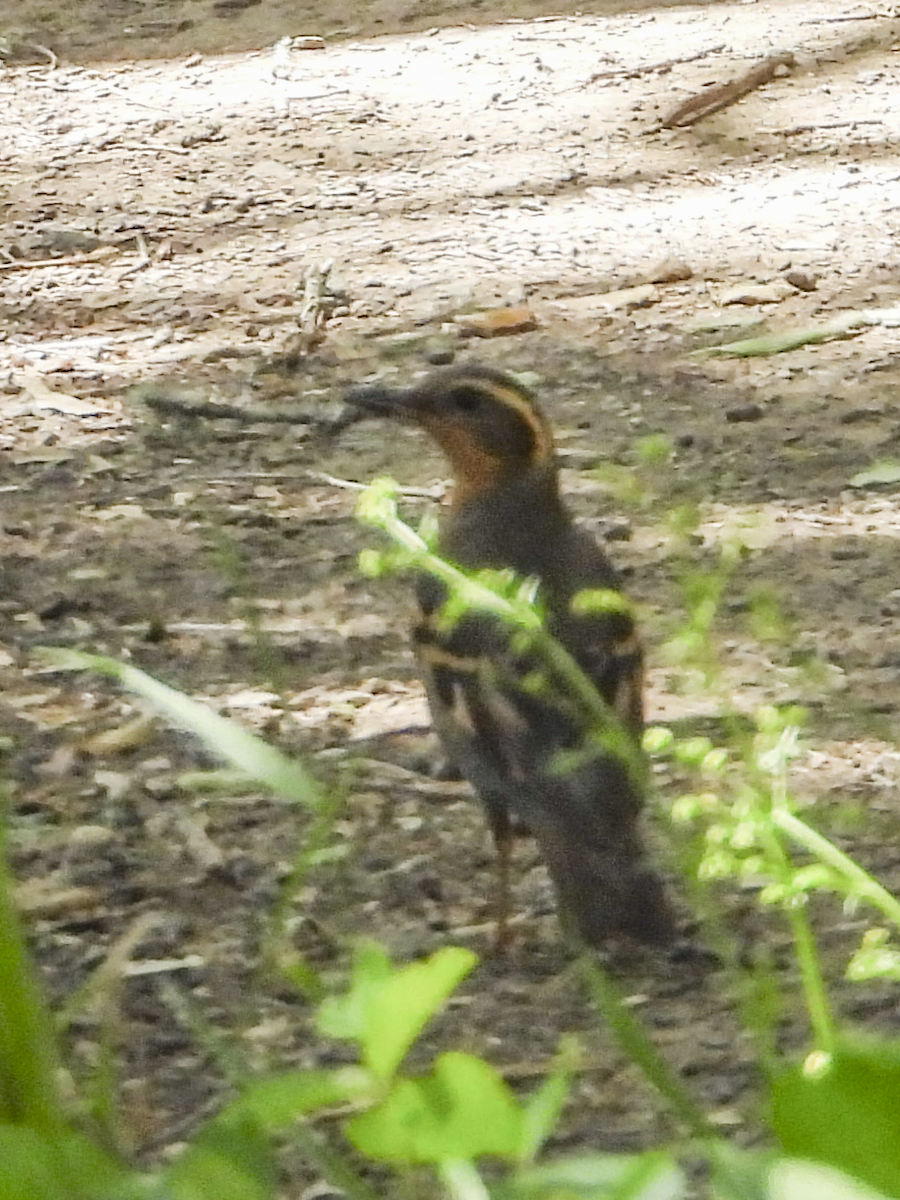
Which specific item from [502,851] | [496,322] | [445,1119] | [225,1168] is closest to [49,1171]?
[225,1168]

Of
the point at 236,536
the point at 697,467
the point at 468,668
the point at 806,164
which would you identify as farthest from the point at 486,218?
the point at 468,668

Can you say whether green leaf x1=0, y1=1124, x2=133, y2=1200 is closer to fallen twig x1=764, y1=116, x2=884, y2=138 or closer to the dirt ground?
the dirt ground

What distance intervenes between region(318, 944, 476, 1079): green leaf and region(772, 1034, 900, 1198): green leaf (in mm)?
222

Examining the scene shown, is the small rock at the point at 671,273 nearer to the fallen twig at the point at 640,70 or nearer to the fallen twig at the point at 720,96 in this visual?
the fallen twig at the point at 720,96

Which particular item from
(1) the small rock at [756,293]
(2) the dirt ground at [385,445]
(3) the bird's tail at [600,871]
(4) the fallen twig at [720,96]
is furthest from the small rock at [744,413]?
(4) the fallen twig at [720,96]

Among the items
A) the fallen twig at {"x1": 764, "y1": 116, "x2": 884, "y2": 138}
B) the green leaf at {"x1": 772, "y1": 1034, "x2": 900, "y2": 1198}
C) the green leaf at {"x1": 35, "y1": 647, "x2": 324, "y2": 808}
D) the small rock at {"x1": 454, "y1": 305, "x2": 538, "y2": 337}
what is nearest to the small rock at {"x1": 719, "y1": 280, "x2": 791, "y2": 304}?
the small rock at {"x1": 454, "y1": 305, "x2": 538, "y2": 337}

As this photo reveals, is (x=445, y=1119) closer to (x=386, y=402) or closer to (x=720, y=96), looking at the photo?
(x=386, y=402)

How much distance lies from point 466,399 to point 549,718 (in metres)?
1.18

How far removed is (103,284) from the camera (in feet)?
23.2

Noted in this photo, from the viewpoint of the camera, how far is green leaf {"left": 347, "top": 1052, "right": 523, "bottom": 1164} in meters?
1.14

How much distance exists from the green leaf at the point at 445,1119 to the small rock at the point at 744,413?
15.8 ft

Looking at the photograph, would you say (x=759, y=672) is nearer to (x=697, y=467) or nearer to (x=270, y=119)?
(x=697, y=467)

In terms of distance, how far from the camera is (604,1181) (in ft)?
3.91

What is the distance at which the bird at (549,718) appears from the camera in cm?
313
